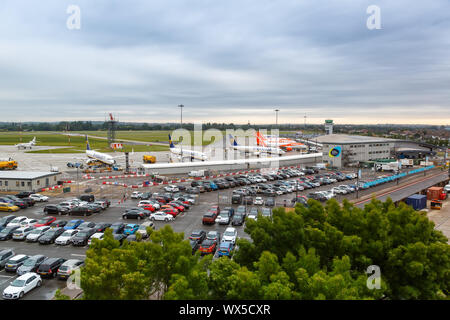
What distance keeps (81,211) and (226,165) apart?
39.0 m

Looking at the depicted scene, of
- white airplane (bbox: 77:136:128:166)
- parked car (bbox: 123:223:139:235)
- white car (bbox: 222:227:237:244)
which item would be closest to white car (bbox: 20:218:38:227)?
parked car (bbox: 123:223:139:235)

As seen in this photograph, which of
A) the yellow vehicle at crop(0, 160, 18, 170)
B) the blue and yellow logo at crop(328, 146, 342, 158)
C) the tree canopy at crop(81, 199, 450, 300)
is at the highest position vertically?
the blue and yellow logo at crop(328, 146, 342, 158)

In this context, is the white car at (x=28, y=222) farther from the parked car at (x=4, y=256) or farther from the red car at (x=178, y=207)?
the red car at (x=178, y=207)

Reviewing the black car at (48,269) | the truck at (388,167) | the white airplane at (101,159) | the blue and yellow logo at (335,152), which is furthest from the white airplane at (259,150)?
the black car at (48,269)

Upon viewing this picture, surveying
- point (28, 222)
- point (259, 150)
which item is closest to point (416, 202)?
point (28, 222)

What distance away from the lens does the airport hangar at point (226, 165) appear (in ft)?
222

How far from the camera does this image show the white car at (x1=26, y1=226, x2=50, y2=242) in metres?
29.2

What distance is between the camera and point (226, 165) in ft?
236

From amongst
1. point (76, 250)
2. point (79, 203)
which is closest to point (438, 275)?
point (76, 250)

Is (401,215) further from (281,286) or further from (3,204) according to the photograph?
(3,204)

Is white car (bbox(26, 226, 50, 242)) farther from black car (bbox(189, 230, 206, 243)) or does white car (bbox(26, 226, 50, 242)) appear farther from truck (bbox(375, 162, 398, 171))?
truck (bbox(375, 162, 398, 171))

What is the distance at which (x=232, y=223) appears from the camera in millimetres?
34219

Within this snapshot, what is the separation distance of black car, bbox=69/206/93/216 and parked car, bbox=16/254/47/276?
1418 centimetres

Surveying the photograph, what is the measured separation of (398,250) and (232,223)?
66.3 feet
